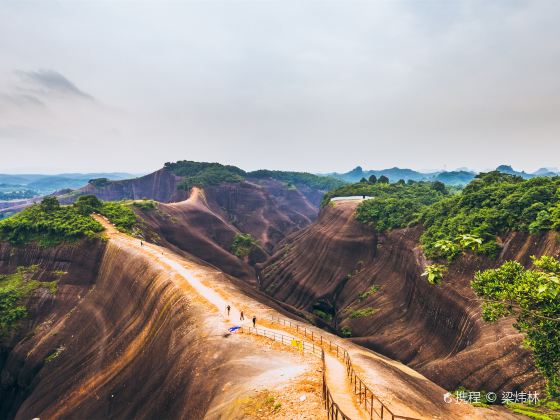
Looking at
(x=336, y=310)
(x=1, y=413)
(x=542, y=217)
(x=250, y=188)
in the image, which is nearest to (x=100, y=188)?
(x=250, y=188)

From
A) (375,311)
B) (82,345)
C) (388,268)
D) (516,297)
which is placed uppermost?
(516,297)

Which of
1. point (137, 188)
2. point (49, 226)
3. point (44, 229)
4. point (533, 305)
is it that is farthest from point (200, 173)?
point (533, 305)

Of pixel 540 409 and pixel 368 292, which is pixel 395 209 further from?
pixel 540 409

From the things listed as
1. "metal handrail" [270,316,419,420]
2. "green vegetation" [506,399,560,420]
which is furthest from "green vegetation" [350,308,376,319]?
"green vegetation" [506,399,560,420]

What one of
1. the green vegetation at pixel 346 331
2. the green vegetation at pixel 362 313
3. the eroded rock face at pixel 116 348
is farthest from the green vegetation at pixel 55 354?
the green vegetation at pixel 362 313

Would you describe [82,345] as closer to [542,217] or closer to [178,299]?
[178,299]
